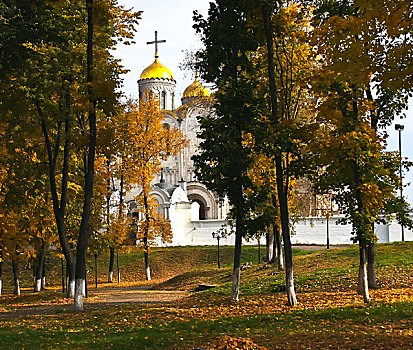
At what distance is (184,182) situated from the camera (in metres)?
48.2

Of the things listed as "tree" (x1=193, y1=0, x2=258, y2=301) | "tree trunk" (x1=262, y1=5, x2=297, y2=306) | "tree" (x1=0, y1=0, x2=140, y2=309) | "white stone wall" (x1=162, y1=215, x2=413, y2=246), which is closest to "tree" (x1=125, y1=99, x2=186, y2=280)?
"white stone wall" (x1=162, y1=215, x2=413, y2=246)

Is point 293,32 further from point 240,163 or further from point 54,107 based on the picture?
point 54,107

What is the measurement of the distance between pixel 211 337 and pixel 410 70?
5.58 metres

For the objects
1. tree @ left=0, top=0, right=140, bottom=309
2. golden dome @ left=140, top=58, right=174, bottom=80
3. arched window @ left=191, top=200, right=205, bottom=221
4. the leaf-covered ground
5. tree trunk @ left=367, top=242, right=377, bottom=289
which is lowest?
the leaf-covered ground

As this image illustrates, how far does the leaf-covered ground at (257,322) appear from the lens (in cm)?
875

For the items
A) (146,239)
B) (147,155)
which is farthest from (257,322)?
(147,155)

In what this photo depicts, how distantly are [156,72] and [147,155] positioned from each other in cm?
3148

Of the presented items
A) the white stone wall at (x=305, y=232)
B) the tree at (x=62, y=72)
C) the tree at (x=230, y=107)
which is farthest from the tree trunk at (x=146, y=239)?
the tree at (x=230, y=107)

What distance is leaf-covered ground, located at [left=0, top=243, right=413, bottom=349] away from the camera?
344 inches

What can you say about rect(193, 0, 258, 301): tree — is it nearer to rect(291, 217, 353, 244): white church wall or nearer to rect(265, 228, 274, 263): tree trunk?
rect(265, 228, 274, 263): tree trunk

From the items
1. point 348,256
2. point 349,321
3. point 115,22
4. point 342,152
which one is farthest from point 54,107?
point 348,256

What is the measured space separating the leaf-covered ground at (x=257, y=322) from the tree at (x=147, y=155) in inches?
499

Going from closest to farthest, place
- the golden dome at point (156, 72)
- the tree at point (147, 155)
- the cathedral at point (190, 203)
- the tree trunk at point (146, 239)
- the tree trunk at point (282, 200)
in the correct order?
the tree trunk at point (282, 200) → the tree trunk at point (146, 239) → the tree at point (147, 155) → the cathedral at point (190, 203) → the golden dome at point (156, 72)

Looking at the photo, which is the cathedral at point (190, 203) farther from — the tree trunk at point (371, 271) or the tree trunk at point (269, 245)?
the tree trunk at point (371, 271)
